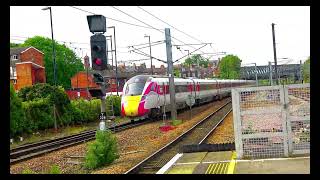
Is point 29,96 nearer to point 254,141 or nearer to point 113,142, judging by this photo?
point 113,142

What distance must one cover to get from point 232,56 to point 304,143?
101 metres

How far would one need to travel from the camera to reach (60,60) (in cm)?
9162

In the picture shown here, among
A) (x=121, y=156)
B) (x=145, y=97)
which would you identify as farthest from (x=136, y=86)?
(x=121, y=156)

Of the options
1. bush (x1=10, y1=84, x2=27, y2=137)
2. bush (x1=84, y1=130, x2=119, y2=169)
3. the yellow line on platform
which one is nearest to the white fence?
the yellow line on platform

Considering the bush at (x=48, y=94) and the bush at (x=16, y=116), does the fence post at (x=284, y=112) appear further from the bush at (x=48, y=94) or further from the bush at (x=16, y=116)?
the bush at (x=48, y=94)

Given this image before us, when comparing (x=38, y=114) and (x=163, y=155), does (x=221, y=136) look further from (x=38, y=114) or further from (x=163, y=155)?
(x=38, y=114)

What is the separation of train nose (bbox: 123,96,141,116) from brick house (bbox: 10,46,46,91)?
108ft

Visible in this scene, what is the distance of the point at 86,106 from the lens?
127ft

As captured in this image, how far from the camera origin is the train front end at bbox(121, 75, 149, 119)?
28469 millimetres

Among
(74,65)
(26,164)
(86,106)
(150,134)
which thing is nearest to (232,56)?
(74,65)

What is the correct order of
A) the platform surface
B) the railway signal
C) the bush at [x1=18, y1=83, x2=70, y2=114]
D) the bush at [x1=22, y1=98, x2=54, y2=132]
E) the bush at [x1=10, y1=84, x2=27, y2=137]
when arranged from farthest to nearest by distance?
the bush at [x1=18, y1=83, x2=70, y2=114] < the bush at [x1=22, y1=98, x2=54, y2=132] < the bush at [x1=10, y1=84, x2=27, y2=137] < the railway signal < the platform surface

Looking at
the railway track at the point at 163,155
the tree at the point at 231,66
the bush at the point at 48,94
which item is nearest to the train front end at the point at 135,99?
the railway track at the point at 163,155

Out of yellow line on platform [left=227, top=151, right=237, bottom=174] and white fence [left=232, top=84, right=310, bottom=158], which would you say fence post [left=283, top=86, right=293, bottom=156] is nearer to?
white fence [left=232, top=84, right=310, bottom=158]

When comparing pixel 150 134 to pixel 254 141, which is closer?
pixel 254 141
